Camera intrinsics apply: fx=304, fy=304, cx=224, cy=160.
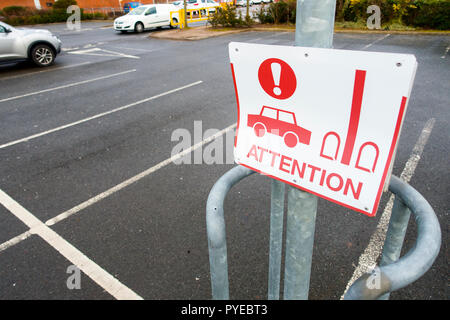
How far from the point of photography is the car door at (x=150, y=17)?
20.5 m

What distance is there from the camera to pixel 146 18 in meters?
20.4

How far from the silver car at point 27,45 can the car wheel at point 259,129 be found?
12.1m

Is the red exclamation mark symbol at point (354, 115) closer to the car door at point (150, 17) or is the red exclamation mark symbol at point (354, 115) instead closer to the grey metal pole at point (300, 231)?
the grey metal pole at point (300, 231)

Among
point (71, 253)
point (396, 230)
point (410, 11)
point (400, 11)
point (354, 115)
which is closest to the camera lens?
point (354, 115)

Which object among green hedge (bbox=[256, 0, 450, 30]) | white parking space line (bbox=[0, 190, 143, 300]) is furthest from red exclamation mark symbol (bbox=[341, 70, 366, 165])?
green hedge (bbox=[256, 0, 450, 30])

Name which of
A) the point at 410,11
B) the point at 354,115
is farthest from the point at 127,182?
the point at 410,11

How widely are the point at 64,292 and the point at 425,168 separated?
15.6 feet

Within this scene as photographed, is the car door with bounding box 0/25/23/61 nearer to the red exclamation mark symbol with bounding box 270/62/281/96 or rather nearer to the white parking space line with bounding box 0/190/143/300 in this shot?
the white parking space line with bounding box 0/190/143/300

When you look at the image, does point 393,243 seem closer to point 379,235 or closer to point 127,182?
point 379,235

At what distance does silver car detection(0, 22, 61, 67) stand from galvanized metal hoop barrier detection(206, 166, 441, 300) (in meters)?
12.1

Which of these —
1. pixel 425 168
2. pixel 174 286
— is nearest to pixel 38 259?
pixel 174 286

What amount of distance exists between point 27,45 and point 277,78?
12.5m

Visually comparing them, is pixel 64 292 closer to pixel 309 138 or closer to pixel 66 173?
pixel 66 173

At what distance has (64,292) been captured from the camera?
2.77 m
